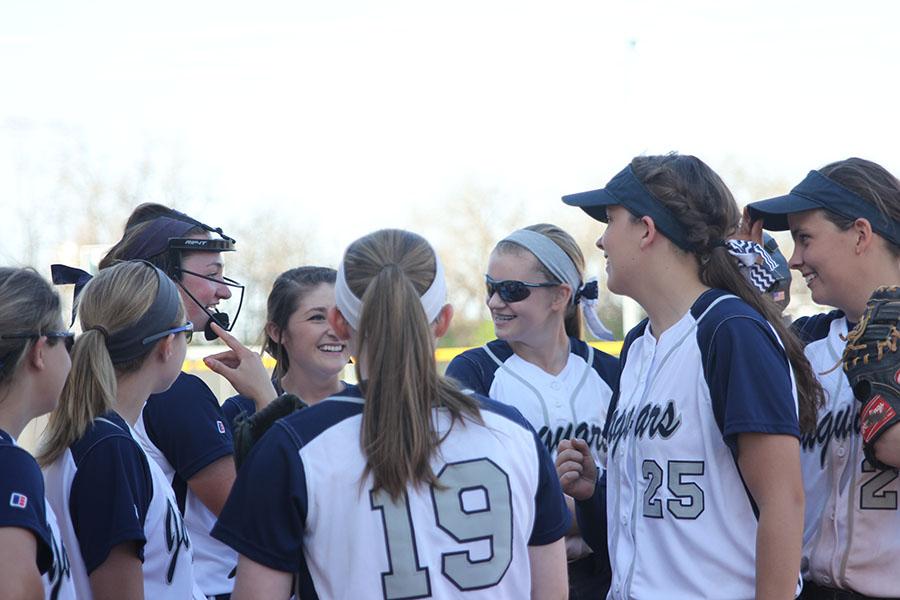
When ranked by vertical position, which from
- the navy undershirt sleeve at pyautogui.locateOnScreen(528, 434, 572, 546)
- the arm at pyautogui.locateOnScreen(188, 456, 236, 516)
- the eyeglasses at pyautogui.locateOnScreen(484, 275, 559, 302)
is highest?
the eyeglasses at pyautogui.locateOnScreen(484, 275, 559, 302)

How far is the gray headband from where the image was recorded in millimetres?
4691

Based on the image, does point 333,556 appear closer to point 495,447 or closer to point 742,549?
point 495,447

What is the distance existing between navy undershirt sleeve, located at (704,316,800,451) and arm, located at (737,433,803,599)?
5cm

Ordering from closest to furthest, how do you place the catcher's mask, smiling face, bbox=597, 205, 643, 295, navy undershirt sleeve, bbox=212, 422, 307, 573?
1. navy undershirt sleeve, bbox=212, 422, 307, 573
2. smiling face, bbox=597, 205, 643, 295
3. the catcher's mask

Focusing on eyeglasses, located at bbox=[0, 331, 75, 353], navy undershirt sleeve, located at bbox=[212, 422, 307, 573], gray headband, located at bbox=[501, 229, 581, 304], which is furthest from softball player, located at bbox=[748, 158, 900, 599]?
eyeglasses, located at bbox=[0, 331, 75, 353]

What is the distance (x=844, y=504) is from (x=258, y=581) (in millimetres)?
2050

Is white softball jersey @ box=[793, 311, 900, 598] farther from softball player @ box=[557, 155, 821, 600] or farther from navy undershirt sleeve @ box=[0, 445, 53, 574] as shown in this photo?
navy undershirt sleeve @ box=[0, 445, 53, 574]

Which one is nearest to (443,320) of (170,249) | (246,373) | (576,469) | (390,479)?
(390,479)

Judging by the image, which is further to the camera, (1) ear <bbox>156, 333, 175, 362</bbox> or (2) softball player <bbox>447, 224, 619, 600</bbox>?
(2) softball player <bbox>447, 224, 619, 600</bbox>

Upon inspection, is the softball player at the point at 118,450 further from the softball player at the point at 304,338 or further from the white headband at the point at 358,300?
the softball player at the point at 304,338

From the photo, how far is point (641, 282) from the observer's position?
327 centimetres

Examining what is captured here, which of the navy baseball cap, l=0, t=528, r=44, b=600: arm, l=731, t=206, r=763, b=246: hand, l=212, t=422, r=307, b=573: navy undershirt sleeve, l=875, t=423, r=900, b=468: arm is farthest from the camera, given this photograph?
l=731, t=206, r=763, b=246: hand

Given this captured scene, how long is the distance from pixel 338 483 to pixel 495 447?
1.33ft

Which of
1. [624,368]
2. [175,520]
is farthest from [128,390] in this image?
[624,368]
